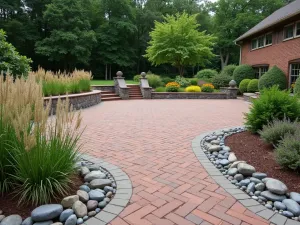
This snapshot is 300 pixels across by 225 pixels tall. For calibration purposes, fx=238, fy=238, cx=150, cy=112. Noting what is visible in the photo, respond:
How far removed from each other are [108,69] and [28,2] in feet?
41.5

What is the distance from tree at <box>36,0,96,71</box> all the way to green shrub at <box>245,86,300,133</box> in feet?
80.8

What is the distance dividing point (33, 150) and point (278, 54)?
16210 millimetres

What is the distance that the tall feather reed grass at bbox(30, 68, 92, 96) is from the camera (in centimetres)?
832

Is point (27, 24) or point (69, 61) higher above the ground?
point (27, 24)

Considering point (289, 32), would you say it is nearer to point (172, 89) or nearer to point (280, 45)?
point (280, 45)

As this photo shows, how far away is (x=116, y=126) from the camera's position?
648cm

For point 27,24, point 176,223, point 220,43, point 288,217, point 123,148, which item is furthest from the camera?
point 220,43

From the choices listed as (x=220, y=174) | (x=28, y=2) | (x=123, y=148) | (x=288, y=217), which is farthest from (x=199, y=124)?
(x=28, y=2)

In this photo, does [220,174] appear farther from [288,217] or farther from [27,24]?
[27,24]

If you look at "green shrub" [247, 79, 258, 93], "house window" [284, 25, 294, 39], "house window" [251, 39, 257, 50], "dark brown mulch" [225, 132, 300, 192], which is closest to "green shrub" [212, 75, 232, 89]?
"green shrub" [247, 79, 258, 93]

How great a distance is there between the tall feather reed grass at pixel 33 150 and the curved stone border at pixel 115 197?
0.52m

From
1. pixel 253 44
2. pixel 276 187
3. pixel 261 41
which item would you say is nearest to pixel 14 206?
pixel 276 187

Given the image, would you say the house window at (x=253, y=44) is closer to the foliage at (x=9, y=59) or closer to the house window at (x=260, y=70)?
the house window at (x=260, y=70)

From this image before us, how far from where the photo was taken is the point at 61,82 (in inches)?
356
